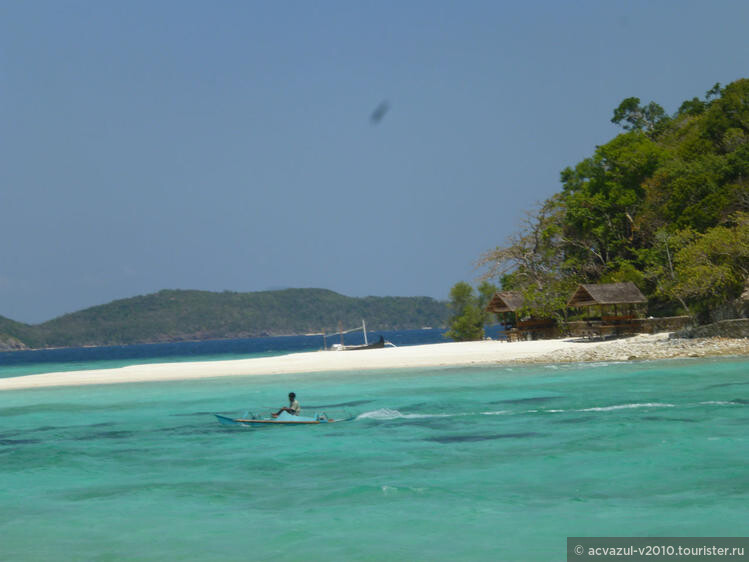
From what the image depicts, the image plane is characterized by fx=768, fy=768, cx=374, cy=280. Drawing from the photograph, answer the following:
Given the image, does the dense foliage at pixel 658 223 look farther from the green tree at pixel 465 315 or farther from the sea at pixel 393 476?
the sea at pixel 393 476

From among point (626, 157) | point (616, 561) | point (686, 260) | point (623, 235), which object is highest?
point (626, 157)

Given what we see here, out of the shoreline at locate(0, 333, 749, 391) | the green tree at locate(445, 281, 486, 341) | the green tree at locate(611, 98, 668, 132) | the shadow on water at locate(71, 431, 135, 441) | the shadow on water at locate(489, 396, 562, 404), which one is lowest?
the shadow on water at locate(489, 396, 562, 404)

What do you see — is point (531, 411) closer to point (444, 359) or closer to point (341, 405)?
point (341, 405)

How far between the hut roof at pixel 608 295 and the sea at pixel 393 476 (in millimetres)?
15267

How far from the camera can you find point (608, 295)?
3853cm

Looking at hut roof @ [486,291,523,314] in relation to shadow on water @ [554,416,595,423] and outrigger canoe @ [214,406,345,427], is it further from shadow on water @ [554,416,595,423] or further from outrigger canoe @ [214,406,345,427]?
outrigger canoe @ [214,406,345,427]

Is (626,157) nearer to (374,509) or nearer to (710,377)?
(710,377)

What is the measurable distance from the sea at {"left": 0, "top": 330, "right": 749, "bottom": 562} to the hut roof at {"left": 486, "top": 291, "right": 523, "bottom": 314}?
2381 centimetres

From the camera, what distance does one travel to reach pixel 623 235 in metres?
49.2

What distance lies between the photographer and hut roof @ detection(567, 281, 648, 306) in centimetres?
3819

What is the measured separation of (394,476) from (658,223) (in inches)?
1423

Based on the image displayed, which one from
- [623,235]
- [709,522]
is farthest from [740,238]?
[709,522]

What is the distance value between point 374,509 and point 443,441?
4736 mm

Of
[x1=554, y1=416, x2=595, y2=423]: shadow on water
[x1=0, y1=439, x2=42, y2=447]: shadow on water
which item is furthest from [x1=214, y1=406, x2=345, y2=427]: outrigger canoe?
[x1=554, y1=416, x2=595, y2=423]: shadow on water
